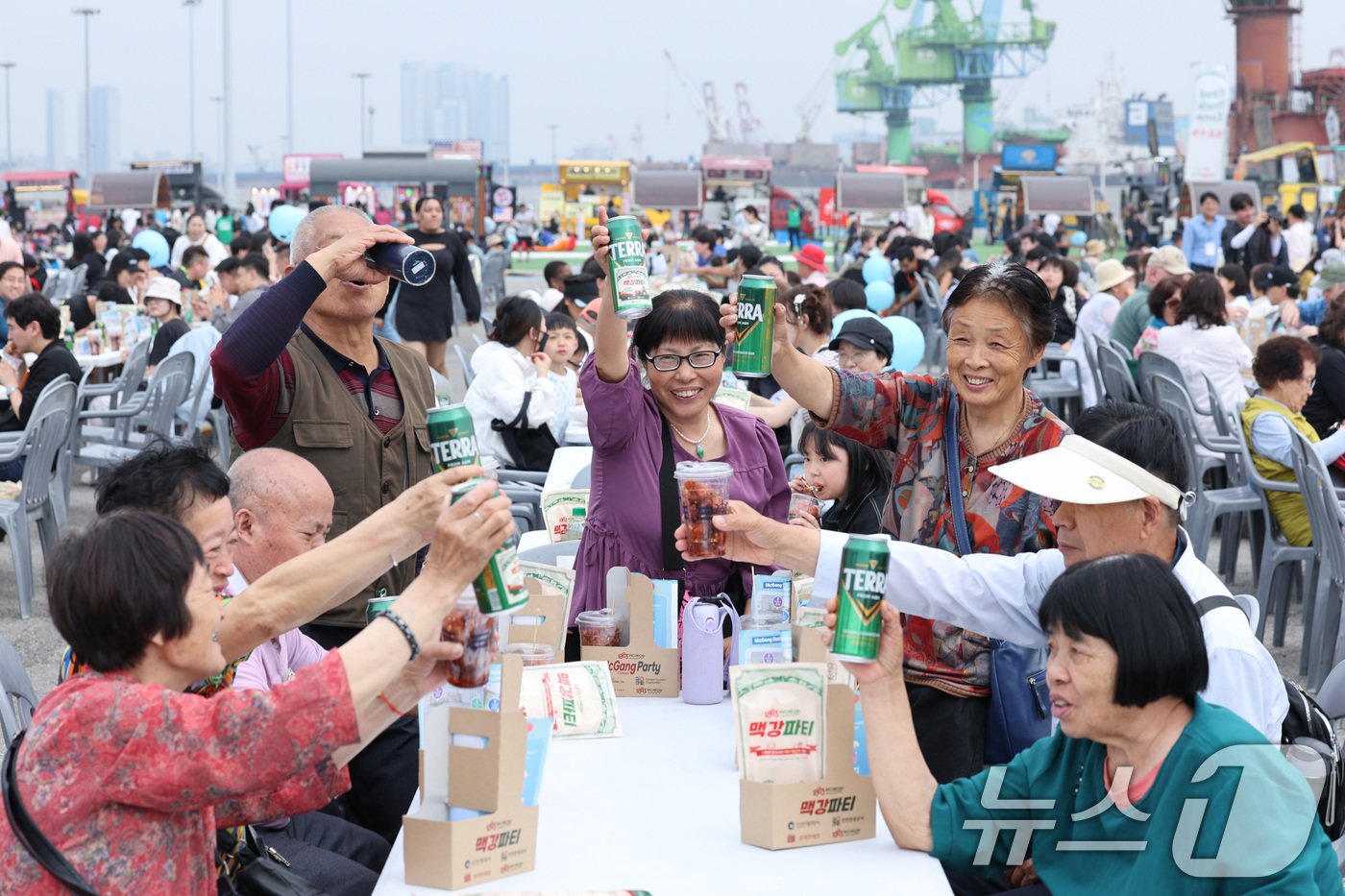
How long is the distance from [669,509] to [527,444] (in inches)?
127

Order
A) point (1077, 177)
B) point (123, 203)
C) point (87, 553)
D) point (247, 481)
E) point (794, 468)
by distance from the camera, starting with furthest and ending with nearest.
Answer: point (123, 203) < point (1077, 177) < point (794, 468) < point (247, 481) < point (87, 553)

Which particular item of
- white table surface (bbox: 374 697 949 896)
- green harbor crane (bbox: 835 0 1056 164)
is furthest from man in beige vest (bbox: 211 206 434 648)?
green harbor crane (bbox: 835 0 1056 164)

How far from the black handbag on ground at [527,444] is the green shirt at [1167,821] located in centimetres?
439

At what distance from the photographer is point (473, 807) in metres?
2.22

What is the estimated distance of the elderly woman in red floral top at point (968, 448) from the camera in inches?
114

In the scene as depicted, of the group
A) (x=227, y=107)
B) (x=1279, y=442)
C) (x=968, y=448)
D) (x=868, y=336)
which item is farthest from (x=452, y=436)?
(x=227, y=107)

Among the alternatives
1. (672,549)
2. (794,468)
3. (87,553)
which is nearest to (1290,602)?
(794,468)

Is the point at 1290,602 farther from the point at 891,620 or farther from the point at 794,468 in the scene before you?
the point at 891,620

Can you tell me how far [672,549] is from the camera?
3.45m

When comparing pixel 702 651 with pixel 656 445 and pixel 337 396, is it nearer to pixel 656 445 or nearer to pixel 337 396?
pixel 656 445

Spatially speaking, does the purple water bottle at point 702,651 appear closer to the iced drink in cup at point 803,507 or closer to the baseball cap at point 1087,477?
the iced drink in cup at point 803,507

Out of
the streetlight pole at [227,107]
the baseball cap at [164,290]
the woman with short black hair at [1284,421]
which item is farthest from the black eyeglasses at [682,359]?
the streetlight pole at [227,107]

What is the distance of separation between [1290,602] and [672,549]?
444 cm

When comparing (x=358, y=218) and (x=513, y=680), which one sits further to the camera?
(x=358, y=218)
